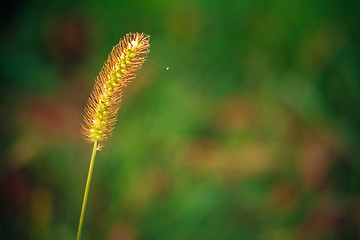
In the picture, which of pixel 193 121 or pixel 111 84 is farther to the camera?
pixel 193 121

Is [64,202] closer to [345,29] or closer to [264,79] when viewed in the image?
[264,79]

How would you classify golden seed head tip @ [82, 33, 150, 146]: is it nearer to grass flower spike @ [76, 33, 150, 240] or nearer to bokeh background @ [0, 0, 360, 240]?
grass flower spike @ [76, 33, 150, 240]

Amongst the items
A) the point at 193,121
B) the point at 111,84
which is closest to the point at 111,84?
the point at 111,84

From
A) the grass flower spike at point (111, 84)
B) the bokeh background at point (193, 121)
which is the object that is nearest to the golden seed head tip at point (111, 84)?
the grass flower spike at point (111, 84)

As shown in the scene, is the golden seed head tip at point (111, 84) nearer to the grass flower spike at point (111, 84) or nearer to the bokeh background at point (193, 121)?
the grass flower spike at point (111, 84)

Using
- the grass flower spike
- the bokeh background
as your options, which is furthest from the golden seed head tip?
the bokeh background

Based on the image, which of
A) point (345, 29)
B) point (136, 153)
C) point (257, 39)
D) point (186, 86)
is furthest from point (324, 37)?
point (136, 153)

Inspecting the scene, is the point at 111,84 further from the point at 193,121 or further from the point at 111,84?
the point at 193,121

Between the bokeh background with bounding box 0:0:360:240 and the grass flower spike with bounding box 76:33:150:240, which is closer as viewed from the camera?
the grass flower spike with bounding box 76:33:150:240

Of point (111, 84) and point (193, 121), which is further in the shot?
point (193, 121)
